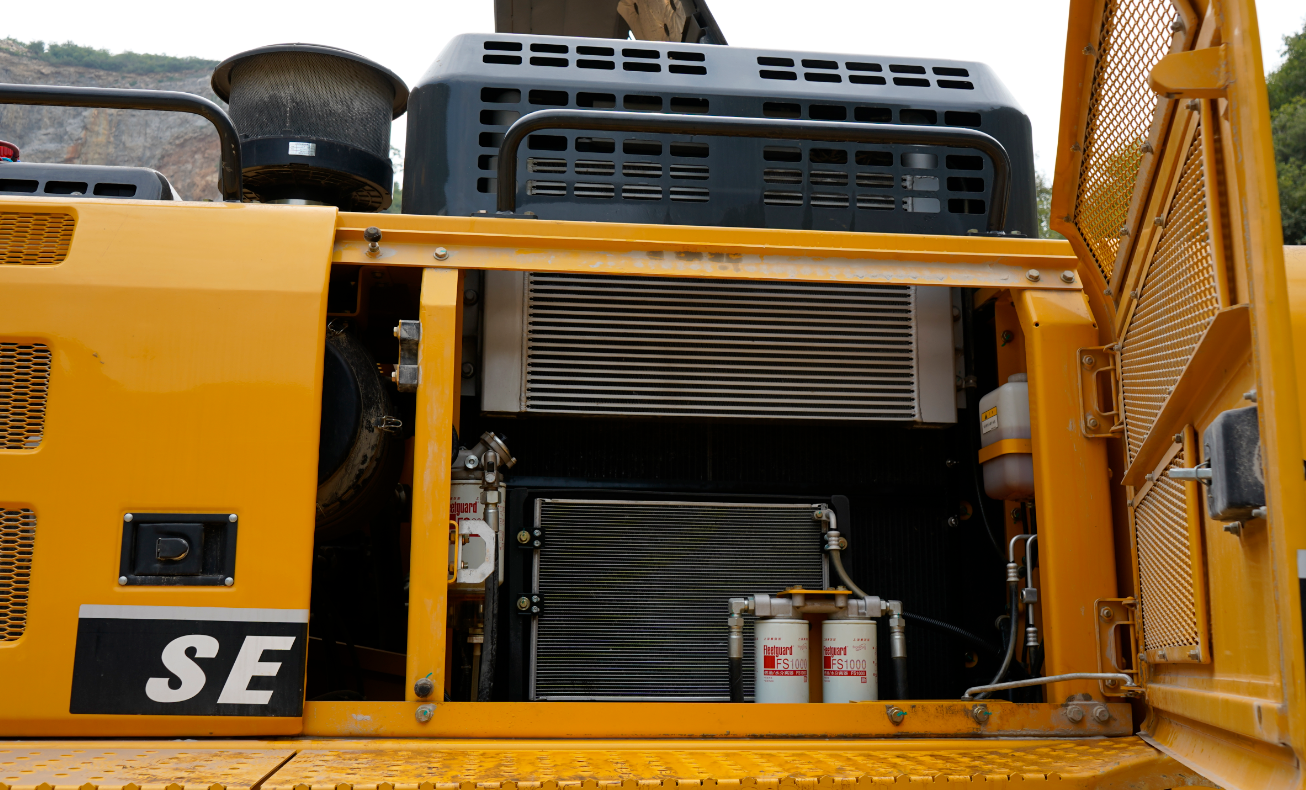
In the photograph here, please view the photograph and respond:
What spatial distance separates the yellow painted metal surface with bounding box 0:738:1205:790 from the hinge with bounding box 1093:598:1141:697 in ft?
0.64

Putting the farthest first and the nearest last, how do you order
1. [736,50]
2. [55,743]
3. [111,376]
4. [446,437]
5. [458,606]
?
[736,50] < [458,606] < [446,437] < [111,376] < [55,743]

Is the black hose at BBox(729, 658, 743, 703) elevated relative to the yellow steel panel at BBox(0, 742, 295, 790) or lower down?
elevated

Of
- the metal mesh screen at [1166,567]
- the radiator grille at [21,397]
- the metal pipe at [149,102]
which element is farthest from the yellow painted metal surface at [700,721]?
the metal pipe at [149,102]

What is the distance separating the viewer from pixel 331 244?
94.0 inches

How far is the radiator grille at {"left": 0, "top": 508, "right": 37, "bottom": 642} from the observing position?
212 centimetres

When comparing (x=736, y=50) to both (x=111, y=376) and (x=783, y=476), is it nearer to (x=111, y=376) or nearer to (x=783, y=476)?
(x=783, y=476)

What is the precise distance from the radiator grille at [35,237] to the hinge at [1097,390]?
2308mm

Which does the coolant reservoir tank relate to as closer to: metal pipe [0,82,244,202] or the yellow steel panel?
the yellow steel panel

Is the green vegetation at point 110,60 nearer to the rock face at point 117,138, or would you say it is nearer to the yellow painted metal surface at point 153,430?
the rock face at point 117,138

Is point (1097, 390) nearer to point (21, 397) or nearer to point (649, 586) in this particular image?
point (649, 586)

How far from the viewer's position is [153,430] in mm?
2191

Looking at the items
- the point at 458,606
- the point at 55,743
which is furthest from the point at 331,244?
the point at 55,743

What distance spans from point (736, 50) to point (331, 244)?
1480mm

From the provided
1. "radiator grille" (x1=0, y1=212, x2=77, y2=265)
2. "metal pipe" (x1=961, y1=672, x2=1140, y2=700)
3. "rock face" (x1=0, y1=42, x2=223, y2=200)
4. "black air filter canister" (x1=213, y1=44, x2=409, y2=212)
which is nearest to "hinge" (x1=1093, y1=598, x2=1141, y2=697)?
"metal pipe" (x1=961, y1=672, x2=1140, y2=700)
